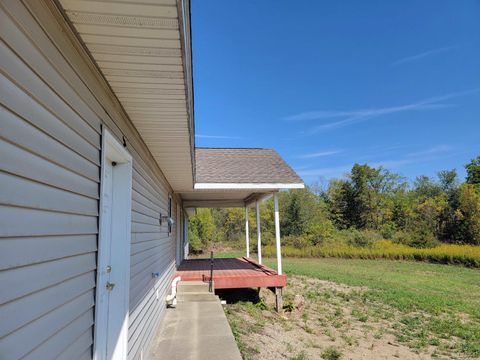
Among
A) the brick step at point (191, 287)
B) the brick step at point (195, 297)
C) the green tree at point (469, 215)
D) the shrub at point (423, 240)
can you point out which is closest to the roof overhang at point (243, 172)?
the brick step at point (191, 287)

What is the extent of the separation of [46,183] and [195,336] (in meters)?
3.72

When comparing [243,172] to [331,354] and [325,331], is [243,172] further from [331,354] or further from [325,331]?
[331,354]

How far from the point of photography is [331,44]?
1752cm

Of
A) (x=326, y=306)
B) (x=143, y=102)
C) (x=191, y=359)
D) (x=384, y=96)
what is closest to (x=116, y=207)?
(x=143, y=102)

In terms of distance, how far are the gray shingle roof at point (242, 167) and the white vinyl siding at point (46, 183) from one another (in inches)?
221

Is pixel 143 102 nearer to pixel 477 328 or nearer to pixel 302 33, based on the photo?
pixel 477 328

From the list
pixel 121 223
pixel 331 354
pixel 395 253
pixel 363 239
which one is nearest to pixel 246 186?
pixel 331 354

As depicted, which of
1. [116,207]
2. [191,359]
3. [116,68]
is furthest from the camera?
[191,359]

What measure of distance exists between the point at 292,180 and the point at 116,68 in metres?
6.12

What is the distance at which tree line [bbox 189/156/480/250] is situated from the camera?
86.6ft

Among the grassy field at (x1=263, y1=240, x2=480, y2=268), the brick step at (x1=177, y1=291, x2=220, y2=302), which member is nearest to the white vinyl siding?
A: the brick step at (x1=177, y1=291, x2=220, y2=302)

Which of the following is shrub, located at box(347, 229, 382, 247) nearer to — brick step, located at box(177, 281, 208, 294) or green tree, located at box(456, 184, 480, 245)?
green tree, located at box(456, 184, 480, 245)

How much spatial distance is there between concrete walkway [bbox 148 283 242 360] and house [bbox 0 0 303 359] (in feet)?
3.11

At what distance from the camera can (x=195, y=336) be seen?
14.4ft
